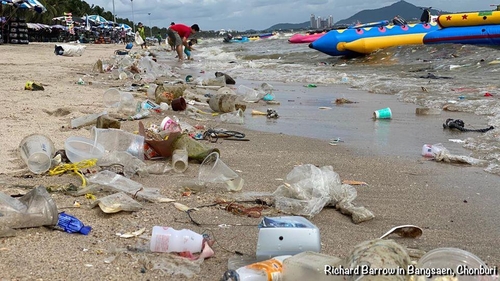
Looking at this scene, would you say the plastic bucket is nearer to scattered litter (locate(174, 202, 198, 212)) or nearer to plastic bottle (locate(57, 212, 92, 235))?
scattered litter (locate(174, 202, 198, 212))

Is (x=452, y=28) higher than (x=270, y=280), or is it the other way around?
(x=452, y=28)

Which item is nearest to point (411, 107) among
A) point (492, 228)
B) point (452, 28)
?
point (492, 228)

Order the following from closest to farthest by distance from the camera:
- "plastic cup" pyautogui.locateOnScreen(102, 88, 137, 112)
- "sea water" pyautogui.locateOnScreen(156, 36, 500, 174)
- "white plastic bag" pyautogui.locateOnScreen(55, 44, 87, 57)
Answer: "sea water" pyautogui.locateOnScreen(156, 36, 500, 174) < "plastic cup" pyautogui.locateOnScreen(102, 88, 137, 112) < "white plastic bag" pyautogui.locateOnScreen(55, 44, 87, 57)

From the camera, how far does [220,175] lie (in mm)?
3447

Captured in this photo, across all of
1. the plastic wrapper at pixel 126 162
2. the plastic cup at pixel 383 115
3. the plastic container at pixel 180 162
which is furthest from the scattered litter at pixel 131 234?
the plastic cup at pixel 383 115

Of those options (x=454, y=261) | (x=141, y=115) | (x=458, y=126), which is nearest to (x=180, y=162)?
(x=141, y=115)

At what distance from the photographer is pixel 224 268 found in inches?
83.7

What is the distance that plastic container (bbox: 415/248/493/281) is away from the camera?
1641 millimetres

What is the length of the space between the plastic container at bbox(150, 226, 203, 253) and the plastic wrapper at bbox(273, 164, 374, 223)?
787 mm

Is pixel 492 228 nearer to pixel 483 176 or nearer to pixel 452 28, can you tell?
pixel 483 176

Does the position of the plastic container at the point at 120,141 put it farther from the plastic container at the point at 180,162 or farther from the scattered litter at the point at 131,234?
the scattered litter at the point at 131,234

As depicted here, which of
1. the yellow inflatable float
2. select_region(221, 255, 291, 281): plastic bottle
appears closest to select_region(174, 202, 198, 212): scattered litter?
select_region(221, 255, 291, 281): plastic bottle

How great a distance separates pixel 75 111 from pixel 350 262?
487 cm

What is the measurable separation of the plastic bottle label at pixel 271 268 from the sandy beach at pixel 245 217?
247 mm
